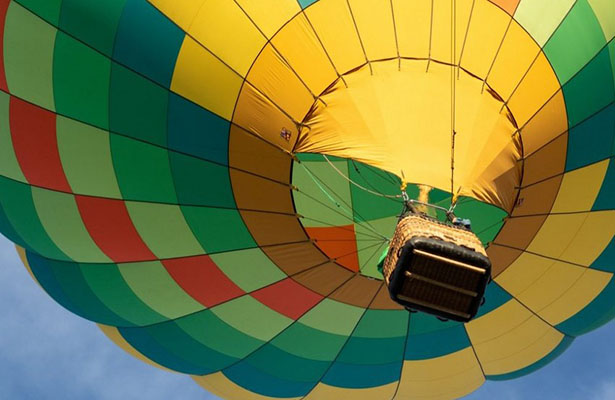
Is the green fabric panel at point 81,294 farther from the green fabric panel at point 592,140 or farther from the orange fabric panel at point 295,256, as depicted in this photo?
the green fabric panel at point 592,140

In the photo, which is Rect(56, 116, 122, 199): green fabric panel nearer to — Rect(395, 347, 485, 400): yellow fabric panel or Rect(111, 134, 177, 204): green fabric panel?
Rect(111, 134, 177, 204): green fabric panel

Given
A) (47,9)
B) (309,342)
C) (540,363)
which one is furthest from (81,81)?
(540,363)

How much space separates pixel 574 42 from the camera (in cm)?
578

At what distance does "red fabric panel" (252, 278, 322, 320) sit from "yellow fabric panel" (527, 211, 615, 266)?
193 cm

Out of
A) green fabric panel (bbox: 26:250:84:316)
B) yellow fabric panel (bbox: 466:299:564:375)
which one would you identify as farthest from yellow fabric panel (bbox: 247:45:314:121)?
green fabric panel (bbox: 26:250:84:316)

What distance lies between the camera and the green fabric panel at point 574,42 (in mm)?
5746

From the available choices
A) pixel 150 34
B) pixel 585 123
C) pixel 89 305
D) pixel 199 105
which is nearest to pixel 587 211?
pixel 585 123

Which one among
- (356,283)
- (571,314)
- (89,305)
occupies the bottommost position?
(571,314)

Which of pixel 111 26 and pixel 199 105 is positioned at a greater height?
pixel 111 26

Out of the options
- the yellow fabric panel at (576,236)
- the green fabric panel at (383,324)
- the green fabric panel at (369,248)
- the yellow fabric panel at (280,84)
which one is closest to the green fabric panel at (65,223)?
the yellow fabric panel at (280,84)

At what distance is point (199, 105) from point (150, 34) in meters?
0.62

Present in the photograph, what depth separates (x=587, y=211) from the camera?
632cm

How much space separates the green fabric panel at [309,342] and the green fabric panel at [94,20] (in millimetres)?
3017

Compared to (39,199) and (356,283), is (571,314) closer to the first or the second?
(356,283)
